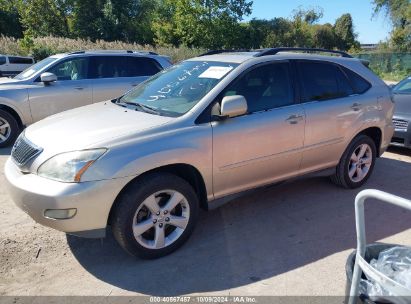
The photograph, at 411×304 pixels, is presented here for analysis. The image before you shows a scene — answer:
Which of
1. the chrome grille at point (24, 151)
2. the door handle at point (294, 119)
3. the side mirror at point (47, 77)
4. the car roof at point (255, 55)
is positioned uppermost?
the car roof at point (255, 55)

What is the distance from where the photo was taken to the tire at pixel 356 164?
4859 millimetres

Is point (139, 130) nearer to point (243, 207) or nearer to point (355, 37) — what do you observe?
point (243, 207)

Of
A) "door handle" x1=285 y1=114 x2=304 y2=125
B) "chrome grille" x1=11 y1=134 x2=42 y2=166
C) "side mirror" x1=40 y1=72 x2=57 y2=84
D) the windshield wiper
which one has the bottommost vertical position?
"chrome grille" x1=11 y1=134 x2=42 y2=166

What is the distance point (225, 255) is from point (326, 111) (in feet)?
6.74

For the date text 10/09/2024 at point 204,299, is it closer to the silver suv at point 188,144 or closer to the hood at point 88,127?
the silver suv at point 188,144

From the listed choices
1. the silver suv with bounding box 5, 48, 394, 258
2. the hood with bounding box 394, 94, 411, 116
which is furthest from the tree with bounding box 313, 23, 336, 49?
the silver suv with bounding box 5, 48, 394, 258

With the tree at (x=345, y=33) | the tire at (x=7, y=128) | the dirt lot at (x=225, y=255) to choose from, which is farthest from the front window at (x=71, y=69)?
the tree at (x=345, y=33)

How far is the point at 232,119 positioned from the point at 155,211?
44.4 inches

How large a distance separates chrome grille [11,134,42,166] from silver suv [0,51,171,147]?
13.0 feet

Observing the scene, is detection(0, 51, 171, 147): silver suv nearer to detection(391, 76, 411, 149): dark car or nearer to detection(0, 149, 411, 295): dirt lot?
detection(0, 149, 411, 295): dirt lot

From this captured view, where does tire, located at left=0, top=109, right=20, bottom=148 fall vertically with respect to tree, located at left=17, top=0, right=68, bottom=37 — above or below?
below

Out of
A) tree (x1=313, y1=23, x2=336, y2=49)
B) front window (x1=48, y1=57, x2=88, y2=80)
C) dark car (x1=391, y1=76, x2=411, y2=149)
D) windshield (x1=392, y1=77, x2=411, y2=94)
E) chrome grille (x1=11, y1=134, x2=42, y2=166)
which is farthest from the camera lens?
tree (x1=313, y1=23, x2=336, y2=49)

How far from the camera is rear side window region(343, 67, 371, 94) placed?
16.0 ft

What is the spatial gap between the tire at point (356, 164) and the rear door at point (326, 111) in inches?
5.9
